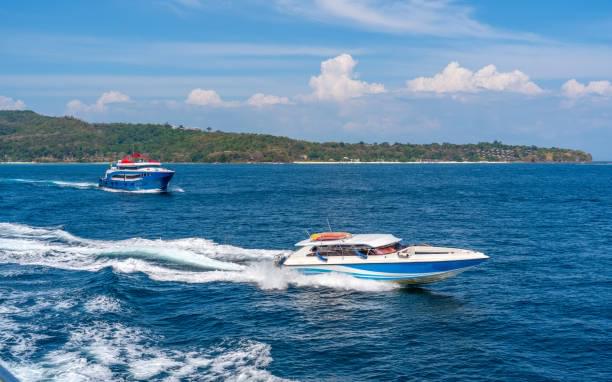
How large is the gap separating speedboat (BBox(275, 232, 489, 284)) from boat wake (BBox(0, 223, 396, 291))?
763 millimetres

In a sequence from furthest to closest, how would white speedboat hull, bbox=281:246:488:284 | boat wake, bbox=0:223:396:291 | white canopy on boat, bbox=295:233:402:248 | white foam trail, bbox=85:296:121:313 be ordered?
boat wake, bbox=0:223:396:291 → white canopy on boat, bbox=295:233:402:248 → white speedboat hull, bbox=281:246:488:284 → white foam trail, bbox=85:296:121:313

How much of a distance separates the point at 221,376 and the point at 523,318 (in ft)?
64.4

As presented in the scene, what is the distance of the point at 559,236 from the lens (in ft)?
212

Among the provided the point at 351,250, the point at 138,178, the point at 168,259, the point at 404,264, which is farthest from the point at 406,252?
the point at 138,178

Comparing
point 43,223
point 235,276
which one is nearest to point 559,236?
point 235,276

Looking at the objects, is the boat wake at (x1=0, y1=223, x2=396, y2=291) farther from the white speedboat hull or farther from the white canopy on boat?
the white canopy on boat

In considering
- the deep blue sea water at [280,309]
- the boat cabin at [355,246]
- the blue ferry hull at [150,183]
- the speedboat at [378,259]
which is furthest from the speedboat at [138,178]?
the boat cabin at [355,246]

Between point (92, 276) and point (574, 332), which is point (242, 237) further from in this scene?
point (574, 332)

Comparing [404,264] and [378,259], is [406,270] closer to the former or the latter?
[404,264]

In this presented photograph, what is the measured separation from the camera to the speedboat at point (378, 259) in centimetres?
4069

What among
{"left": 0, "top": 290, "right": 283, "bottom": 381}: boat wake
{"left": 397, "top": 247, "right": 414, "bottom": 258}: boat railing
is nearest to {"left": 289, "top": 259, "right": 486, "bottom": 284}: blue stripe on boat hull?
{"left": 397, "top": 247, "right": 414, "bottom": 258}: boat railing

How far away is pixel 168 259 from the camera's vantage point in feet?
168

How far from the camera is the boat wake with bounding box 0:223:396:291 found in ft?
141

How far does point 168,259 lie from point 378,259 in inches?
813
